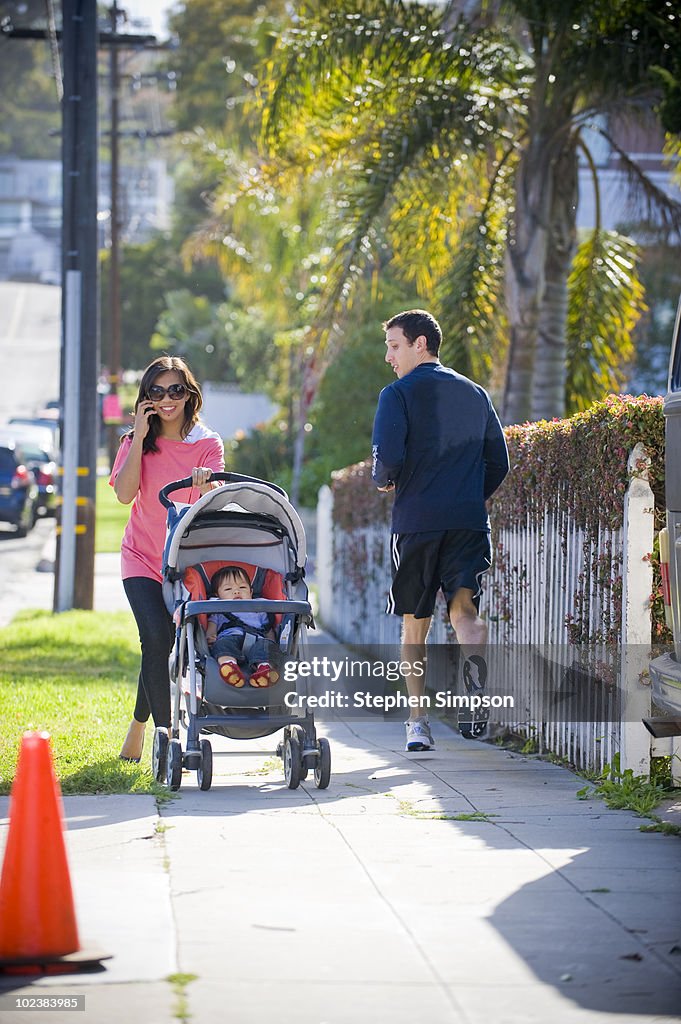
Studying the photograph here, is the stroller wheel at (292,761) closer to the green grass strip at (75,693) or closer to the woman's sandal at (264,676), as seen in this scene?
the woman's sandal at (264,676)

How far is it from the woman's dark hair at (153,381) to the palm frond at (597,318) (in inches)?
343

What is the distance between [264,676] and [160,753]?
0.66 m

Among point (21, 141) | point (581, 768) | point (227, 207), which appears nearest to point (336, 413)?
point (227, 207)

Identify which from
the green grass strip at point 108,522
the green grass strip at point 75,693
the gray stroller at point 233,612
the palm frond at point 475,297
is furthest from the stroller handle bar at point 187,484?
the green grass strip at point 108,522

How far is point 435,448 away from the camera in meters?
7.42

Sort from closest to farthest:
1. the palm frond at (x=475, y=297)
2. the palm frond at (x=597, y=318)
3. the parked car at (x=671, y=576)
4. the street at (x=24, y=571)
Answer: the parked car at (x=671, y=576), the palm frond at (x=475, y=297), the palm frond at (x=597, y=318), the street at (x=24, y=571)

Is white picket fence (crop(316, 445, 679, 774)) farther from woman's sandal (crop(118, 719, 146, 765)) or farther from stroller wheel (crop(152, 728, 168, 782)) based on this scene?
woman's sandal (crop(118, 719, 146, 765))

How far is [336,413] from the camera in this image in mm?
28750

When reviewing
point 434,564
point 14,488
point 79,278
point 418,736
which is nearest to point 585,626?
point 434,564

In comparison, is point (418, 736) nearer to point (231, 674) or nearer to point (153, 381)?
point (231, 674)

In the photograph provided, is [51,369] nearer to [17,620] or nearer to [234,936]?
[17,620]

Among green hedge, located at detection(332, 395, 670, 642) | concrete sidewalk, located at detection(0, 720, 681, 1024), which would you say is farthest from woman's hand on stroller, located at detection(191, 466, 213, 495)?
green hedge, located at detection(332, 395, 670, 642)

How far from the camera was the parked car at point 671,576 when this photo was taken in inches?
224

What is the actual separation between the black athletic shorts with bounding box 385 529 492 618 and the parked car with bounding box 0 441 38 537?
20349 mm
